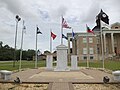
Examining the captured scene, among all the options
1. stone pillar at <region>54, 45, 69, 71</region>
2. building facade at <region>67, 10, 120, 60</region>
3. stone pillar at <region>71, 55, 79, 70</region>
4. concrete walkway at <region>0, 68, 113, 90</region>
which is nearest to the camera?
concrete walkway at <region>0, 68, 113, 90</region>

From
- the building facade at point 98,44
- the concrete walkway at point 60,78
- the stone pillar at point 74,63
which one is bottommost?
the concrete walkway at point 60,78

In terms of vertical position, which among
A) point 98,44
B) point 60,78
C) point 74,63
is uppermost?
point 98,44

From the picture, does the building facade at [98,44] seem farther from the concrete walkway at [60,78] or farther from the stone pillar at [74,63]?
the concrete walkway at [60,78]

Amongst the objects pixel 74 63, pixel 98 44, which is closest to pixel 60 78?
pixel 74 63

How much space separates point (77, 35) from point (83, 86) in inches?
1890

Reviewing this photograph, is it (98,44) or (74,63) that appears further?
(98,44)

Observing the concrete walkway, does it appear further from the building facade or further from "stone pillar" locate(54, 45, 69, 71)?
the building facade

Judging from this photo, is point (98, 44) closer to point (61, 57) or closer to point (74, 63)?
point (74, 63)

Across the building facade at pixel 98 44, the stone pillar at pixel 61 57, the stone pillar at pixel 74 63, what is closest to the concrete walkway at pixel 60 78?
the stone pillar at pixel 61 57

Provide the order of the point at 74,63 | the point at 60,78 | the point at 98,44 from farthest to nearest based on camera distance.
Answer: the point at 98,44 → the point at 74,63 → the point at 60,78

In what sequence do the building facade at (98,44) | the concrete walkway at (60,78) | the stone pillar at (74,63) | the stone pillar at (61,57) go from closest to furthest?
the concrete walkway at (60,78)
the stone pillar at (61,57)
the stone pillar at (74,63)
the building facade at (98,44)

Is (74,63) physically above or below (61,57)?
below

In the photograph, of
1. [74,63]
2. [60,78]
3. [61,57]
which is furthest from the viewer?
[74,63]

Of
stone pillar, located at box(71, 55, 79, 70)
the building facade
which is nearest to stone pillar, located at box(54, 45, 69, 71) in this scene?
stone pillar, located at box(71, 55, 79, 70)
